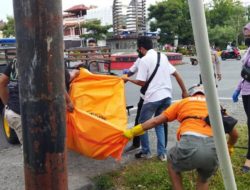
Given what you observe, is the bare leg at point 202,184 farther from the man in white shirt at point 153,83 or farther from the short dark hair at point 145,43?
the short dark hair at point 145,43

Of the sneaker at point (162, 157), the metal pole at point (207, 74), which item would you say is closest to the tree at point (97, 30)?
the sneaker at point (162, 157)

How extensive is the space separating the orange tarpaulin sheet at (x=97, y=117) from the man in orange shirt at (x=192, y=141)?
1.92 ft

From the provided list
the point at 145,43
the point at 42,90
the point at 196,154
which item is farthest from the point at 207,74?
the point at 145,43

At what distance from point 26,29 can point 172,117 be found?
189 cm

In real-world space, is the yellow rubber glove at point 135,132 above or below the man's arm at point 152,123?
below

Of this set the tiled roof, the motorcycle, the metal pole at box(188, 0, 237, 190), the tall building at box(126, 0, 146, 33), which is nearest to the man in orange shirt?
the metal pole at box(188, 0, 237, 190)

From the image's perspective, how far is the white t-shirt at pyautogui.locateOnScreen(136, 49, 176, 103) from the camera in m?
5.16

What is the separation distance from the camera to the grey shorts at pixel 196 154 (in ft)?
11.3

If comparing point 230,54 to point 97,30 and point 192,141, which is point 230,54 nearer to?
point 97,30

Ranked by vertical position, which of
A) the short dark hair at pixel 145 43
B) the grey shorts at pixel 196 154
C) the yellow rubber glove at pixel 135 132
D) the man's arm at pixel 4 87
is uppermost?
the short dark hair at pixel 145 43

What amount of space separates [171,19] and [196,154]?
4592cm

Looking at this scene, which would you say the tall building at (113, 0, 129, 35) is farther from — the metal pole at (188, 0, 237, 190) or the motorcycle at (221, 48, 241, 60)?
the metal pole at (188, 0, 237, 190)

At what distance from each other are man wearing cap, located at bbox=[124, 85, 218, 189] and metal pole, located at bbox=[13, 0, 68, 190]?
149 centimetres

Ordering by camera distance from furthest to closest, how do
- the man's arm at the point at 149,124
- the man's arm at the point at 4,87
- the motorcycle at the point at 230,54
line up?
the motorcycle at the point at 230,54, the man's arm at the point at 4,87, the man's arm at the point at 149,124
